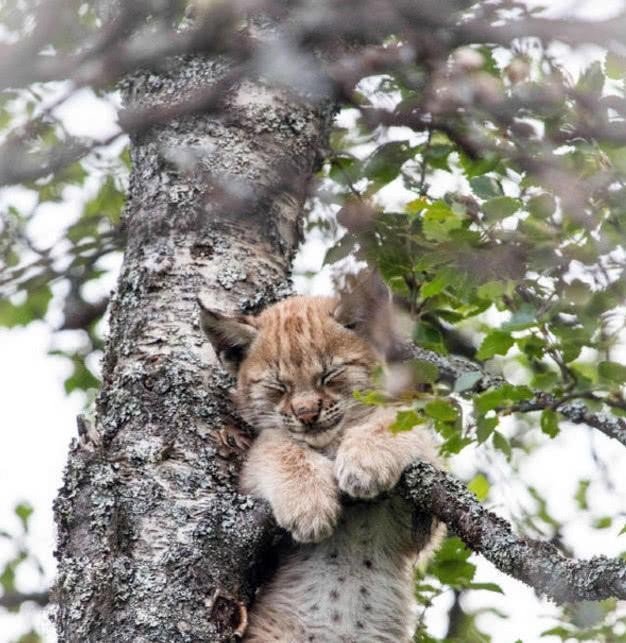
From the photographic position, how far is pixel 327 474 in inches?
165

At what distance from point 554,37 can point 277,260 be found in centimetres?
278

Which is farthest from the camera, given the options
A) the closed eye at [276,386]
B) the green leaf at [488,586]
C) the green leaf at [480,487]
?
the green leaf at [480,487]

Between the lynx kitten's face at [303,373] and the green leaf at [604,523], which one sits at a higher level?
the lynx kitten's face at [303,373]

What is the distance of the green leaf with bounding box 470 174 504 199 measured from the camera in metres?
3.44

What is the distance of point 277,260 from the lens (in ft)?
15.2

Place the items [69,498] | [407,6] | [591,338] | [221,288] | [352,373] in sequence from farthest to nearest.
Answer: [352,373] < [221,288] < [69,498] < [591,338] < [407,6]

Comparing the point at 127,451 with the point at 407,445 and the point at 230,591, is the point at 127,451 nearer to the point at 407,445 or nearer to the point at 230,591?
the point at 230,591

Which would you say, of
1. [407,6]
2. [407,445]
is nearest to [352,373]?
[407,445]

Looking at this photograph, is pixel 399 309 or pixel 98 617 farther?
pixel 399 309

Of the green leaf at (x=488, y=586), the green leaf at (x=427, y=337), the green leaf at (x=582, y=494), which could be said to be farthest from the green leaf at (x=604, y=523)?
the green leaf at (x=427, y=337)

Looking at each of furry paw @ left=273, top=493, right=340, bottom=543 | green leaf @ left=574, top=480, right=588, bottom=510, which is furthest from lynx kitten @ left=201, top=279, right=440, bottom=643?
green leaf @ left=574, top=480, right=588, bottom=510

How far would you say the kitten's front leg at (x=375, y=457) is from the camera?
3906mm

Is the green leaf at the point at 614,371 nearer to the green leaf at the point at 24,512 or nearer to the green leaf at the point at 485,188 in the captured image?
the green leaf at the point at 485,188

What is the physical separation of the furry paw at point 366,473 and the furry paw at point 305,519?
5.3 inches
